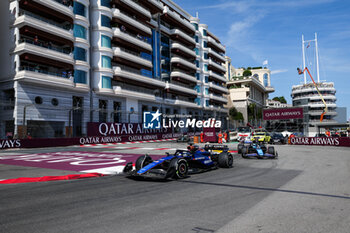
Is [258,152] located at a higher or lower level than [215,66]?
lower

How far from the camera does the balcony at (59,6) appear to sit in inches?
1182

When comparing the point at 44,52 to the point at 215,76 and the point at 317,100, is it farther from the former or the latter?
the point at 317,100

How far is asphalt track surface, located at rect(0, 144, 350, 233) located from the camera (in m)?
4.21

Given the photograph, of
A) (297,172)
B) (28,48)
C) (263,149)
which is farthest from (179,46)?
(297,172)

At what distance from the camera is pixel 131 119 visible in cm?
4103

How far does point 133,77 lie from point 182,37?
2094 cm

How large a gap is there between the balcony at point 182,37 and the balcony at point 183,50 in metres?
1.68

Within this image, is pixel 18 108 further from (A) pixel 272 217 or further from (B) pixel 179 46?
(B) pixel 179 46

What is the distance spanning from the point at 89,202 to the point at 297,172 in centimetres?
767

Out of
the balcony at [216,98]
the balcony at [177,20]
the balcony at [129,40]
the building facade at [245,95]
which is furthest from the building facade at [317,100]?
the balcony at [129,40]

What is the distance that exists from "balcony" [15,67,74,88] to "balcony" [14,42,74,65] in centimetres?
178

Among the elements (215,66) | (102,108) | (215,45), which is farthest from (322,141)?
(215,45)

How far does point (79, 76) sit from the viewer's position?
33.4 meters

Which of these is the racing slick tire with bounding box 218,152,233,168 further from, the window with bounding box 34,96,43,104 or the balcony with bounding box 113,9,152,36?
the balcony with bounding box 113,9,152,36
